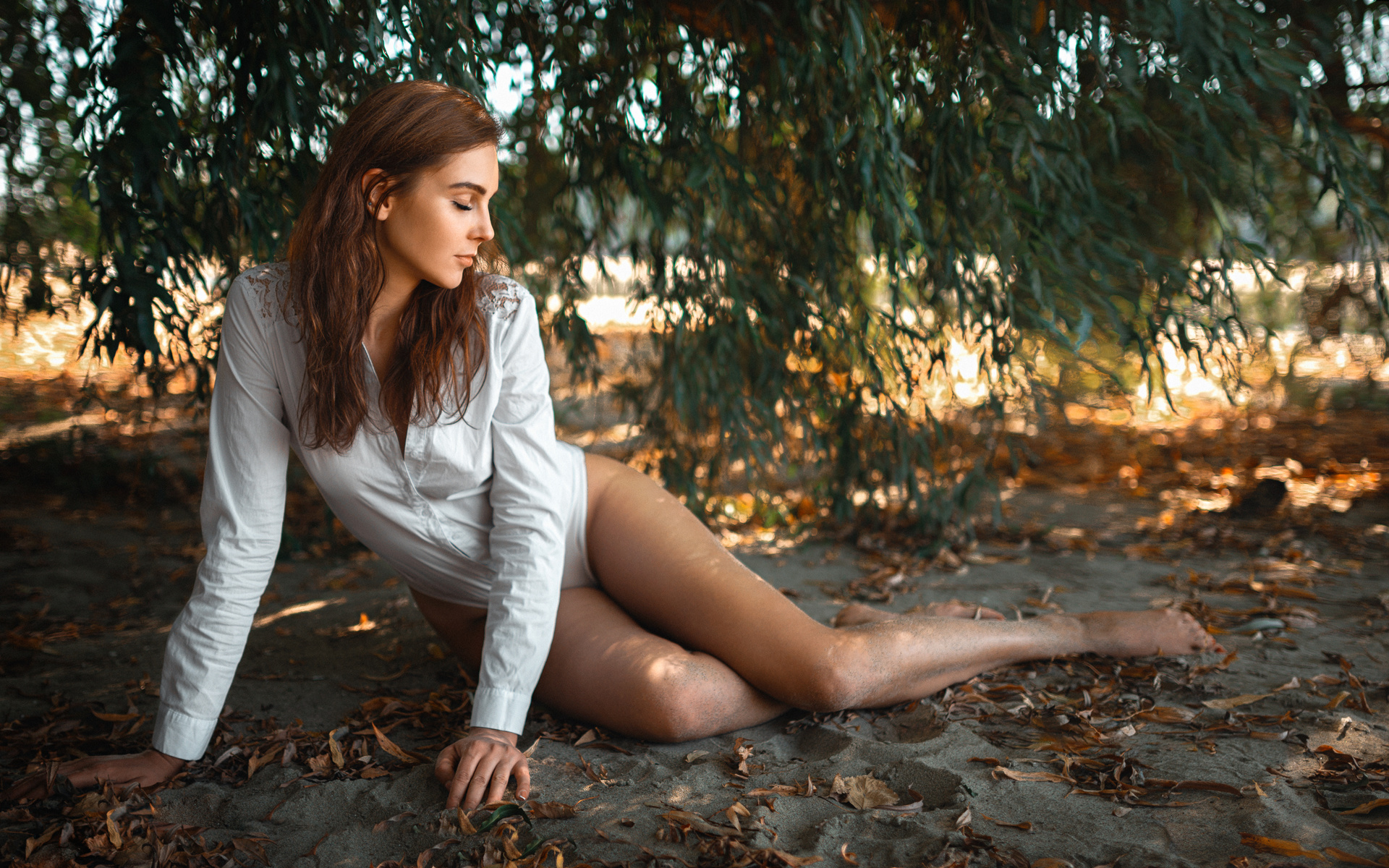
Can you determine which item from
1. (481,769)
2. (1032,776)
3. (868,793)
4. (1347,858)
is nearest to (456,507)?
(481,769)

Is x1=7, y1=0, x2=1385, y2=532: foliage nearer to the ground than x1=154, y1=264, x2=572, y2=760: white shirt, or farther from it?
farther from it

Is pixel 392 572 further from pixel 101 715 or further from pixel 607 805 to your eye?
pixel 607 805

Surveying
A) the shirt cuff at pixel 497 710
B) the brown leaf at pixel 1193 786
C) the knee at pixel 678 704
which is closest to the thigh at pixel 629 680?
the knee at pixel 678 704

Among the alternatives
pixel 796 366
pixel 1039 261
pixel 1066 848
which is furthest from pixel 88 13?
pixel 1066 848

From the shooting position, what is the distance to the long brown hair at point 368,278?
1573mm

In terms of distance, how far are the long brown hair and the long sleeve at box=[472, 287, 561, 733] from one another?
0.38 feet

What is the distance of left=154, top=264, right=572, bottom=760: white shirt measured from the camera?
1.63 metres

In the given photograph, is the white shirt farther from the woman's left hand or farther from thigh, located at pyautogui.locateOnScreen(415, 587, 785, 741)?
thigh, located at pyautogui.locateOnScreen(415, 587, 785, 741)

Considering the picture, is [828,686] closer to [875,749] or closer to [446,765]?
[875,749]

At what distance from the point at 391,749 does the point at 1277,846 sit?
62.1 inches

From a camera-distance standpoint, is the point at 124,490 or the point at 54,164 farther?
the point at 124,490

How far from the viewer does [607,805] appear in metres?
1.58

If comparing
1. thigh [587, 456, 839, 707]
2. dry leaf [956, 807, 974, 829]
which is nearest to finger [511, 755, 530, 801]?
thigh [587, 456, 839, 707]

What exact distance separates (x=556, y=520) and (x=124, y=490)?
10.3 ft
